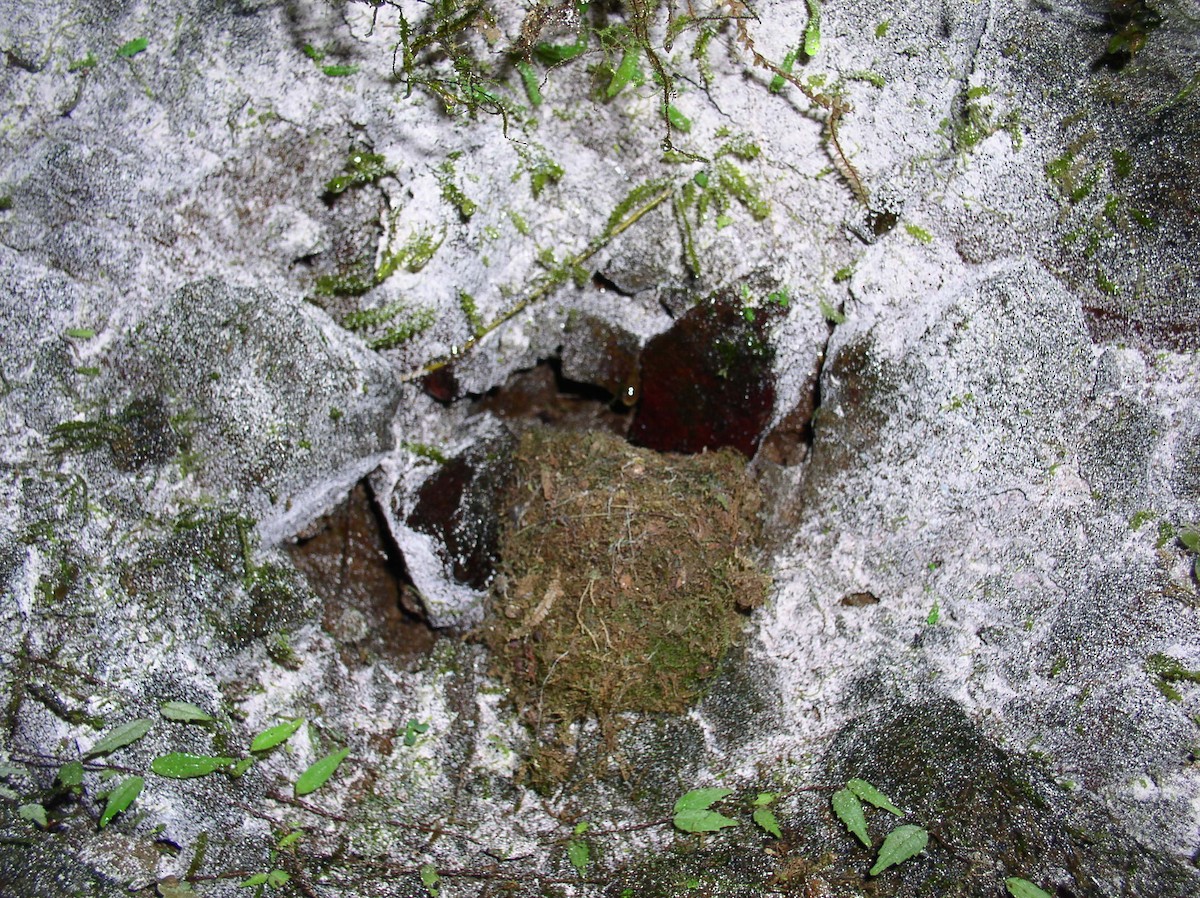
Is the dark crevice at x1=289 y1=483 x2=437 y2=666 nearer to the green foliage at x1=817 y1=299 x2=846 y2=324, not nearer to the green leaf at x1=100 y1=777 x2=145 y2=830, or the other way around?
the green leaf at x1=100 y1=777 x2=145 y2=830

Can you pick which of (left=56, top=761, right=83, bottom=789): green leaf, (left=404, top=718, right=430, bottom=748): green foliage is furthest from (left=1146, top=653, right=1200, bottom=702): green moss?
(left=56, top=761, right=83, bottom=789): green leaf

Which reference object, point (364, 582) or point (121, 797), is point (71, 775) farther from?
point (364, 582)

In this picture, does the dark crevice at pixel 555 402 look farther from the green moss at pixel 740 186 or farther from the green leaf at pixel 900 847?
the green leaf at pixel 900 847

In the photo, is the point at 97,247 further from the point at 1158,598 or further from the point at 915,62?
the point at 1158,598

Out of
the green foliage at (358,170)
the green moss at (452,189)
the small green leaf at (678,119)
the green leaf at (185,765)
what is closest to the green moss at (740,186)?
the small green leaf at (678,119)

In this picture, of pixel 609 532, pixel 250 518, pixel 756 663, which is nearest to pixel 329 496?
pixel 250 518

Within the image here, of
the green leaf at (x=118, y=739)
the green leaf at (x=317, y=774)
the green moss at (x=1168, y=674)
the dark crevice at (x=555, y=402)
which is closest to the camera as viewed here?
the green moss at (x=1168, y=674)

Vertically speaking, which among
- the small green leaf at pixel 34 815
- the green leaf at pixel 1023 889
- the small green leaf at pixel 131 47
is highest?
the small green leaf at pixel 131 47
